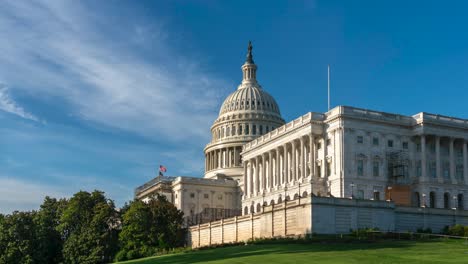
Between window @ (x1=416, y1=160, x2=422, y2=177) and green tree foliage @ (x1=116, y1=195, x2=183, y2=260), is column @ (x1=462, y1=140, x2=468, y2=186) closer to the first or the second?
window @ (x1=416, y1=160, x2=422, y2=177)

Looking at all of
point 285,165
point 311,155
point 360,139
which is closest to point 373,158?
point 360,139

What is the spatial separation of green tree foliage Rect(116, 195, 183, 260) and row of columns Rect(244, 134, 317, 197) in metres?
24.8

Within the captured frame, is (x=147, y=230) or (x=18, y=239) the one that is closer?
(x=147, y=230)

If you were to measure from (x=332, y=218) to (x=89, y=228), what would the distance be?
43.5m

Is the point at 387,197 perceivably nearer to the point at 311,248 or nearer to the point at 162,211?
the point at 162,211

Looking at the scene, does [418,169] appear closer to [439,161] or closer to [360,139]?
[439,161]

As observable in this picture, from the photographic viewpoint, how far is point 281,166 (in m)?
133

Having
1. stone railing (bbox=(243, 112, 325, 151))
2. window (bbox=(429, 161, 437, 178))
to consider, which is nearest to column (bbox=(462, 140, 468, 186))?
window (bbox=(429, 161, 437, 178))

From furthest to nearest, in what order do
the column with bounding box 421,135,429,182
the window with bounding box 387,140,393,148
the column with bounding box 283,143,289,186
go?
the column with bounding box 283,143,289,186, the window with bounding box 387,140,393,148, the column with bounding box 421,135,429,182

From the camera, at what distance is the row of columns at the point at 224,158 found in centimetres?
18800

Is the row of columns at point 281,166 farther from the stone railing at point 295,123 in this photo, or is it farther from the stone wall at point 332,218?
the stone wall at point 332,218

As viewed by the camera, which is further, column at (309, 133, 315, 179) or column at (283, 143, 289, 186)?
column at (283, 143, 289, 186)

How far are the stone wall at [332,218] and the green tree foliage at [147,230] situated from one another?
34.3 ft

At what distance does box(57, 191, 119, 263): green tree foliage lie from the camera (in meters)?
111
